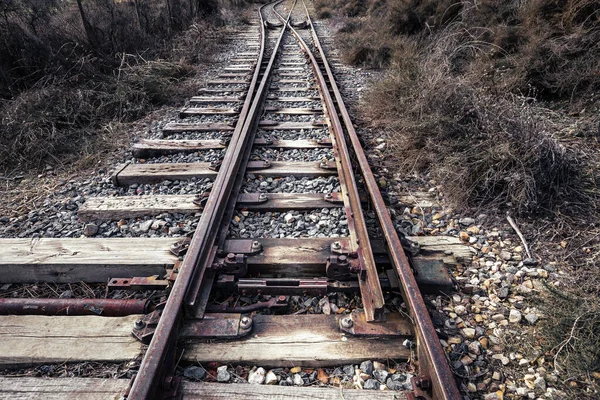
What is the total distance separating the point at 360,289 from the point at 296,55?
7.82m

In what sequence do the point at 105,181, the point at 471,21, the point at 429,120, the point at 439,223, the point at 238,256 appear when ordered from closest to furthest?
the point at 238,256 < the point at 439,223 < the point at 105,181 < the point at 429,120 < the point at 471,21

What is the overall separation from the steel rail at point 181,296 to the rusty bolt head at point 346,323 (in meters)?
0.78

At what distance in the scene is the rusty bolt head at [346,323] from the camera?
76.7 inches

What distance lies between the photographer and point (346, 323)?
196 centimetres

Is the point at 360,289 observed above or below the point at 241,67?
below

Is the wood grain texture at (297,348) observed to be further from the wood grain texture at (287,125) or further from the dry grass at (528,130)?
the wood grain texture at (287,125)

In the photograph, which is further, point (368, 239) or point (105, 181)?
point (105, 181)

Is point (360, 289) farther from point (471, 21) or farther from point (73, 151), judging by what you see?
point (471, 21)

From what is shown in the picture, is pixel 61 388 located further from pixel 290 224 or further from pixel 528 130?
pixel 528 130

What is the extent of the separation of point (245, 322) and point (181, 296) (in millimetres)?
351

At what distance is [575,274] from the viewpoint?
2.35 metres

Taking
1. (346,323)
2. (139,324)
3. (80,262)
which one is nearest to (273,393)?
(346,323)

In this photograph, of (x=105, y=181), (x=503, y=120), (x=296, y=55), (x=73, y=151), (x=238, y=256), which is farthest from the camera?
(x=296, y=55)

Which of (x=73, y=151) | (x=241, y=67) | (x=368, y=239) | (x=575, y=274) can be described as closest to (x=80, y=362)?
(x=368, y=239)
